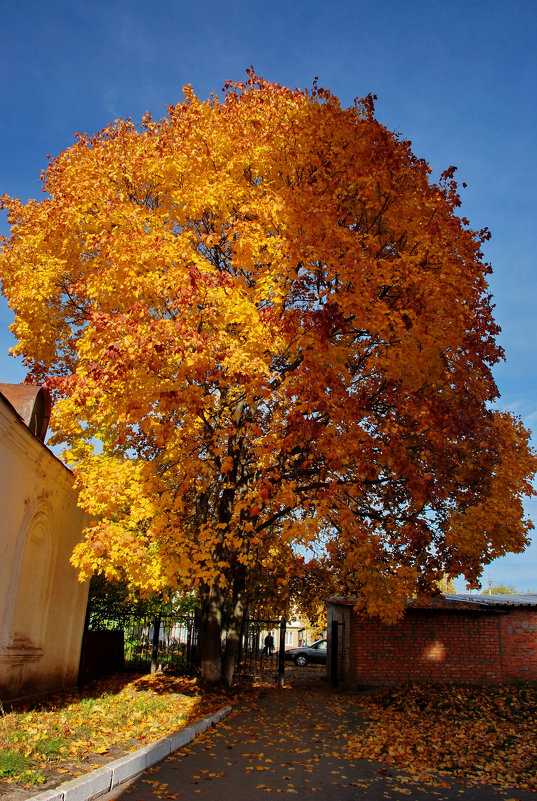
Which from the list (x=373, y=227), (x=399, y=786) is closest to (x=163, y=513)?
(x=399, y=786)

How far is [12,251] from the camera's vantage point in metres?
11.7

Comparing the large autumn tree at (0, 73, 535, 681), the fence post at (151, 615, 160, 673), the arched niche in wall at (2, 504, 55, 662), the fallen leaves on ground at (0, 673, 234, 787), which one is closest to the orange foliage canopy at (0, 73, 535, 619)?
the large autumn tree at (0, 73, 535, 681)

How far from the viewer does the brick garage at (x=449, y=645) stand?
1576 centimetres

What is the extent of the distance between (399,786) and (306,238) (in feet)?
28.5

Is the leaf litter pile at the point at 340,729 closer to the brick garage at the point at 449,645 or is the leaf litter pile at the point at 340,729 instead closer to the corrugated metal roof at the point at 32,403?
the brick garage at the point at 449,645

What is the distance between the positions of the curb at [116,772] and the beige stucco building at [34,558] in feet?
9.38

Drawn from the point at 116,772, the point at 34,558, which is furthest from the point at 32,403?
the point at 116,772

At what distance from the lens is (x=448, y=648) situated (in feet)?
52.7

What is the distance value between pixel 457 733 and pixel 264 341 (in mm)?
7369

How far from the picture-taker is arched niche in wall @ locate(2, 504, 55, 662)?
28.6 feet

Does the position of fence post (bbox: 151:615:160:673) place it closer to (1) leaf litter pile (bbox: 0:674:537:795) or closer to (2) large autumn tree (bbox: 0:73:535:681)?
(1) leaf litter pile (bbox: 0:674:537:795)

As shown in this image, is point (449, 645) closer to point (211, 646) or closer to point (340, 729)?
point (340, 729)

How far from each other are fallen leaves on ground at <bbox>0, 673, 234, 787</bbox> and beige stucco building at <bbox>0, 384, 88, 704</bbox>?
0.66 meters

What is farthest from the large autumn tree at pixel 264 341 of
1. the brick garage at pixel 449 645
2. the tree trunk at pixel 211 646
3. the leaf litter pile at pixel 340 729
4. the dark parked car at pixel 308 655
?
the dark parked car at pixel 308 655
